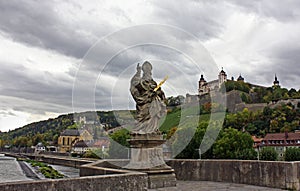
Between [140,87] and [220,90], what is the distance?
10414 cm

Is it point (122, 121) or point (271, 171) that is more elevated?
point (122, 121)

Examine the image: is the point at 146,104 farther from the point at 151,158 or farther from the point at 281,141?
the point at 281,141

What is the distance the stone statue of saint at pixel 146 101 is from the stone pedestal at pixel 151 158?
0.96 feet

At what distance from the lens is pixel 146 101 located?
36.8ft

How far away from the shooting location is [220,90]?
112m

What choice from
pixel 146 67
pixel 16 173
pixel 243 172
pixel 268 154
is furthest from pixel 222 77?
pixel 243 172

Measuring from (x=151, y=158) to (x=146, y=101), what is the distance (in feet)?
6.58

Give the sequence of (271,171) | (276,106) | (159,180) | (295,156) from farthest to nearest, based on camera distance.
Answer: (276,106), (295,156), (159,180), (271,171)

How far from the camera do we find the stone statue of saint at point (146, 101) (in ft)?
36.0

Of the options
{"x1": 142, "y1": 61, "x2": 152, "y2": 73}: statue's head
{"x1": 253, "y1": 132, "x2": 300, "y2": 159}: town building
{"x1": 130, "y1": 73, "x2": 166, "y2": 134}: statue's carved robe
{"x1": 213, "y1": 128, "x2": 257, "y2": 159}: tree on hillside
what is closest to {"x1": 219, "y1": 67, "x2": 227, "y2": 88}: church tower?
{"x1": 253, "y1": 132, "x2": 300, "y2": 159}: town building

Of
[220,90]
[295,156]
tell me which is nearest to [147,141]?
[295,156]

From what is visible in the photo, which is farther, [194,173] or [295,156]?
[295,156]

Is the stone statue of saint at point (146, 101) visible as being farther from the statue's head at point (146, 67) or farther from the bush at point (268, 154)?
the bush at point (268, 154)

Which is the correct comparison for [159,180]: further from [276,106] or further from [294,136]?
[276,106]
